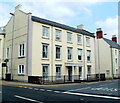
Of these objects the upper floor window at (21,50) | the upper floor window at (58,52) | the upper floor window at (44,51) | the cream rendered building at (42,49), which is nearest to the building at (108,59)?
the cream rendered building at (42,49)

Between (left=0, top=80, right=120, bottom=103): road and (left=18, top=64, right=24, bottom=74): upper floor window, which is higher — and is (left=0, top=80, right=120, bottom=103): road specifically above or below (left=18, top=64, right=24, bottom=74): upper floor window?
below

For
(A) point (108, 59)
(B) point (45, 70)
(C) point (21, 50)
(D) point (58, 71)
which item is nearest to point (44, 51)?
(B) point (45, 70)

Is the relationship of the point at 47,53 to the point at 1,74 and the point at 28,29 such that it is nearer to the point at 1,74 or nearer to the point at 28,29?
the point at 28,29

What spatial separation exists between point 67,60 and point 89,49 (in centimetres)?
744

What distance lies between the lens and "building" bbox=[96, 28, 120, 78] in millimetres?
36469

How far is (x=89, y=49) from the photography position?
31594 mm

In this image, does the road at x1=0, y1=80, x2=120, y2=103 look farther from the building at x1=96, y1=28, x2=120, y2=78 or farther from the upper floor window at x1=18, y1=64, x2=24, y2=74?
the building at x1=96, y1=28, x2=120, y2=78

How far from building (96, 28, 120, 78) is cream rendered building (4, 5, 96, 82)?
9126 mm

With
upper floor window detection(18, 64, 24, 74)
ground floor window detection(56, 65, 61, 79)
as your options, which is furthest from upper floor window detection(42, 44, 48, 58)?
upper floor window detection(18, 64, 24, 74)

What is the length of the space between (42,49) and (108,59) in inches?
798

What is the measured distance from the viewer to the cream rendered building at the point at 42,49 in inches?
859

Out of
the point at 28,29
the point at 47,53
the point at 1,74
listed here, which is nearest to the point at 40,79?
the point at 47,53

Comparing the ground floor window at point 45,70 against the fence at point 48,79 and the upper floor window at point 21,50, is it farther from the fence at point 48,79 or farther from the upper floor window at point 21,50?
the upper floor window at point 21,50

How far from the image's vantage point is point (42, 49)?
22891 mm
